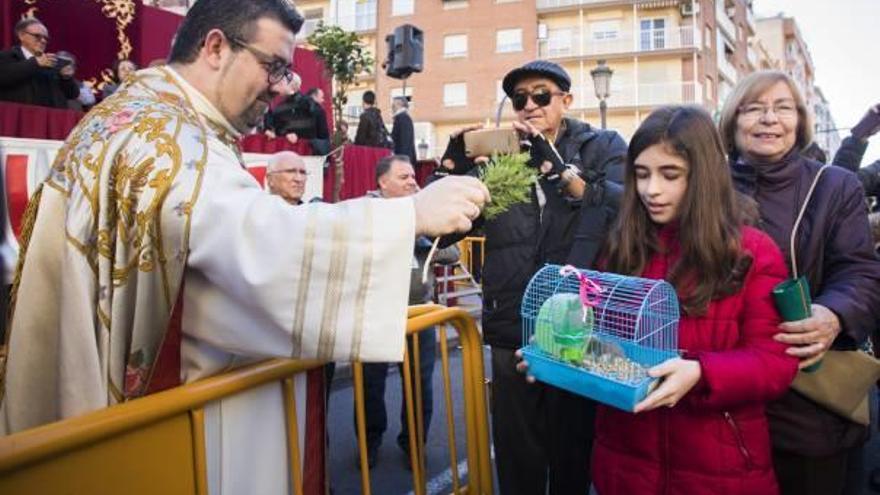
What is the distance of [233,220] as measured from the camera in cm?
123

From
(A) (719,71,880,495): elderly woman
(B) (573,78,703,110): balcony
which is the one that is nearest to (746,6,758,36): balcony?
(B) (573,78,703,110): balcony

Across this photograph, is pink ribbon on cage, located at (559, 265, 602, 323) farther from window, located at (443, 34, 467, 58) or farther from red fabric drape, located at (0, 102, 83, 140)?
window, located at (443, 34, 467, 58)

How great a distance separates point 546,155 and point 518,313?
0.66 m

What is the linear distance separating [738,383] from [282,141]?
8.08 metres

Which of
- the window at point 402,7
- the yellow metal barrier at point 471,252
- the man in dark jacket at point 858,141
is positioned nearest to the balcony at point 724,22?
the window at point 402,7

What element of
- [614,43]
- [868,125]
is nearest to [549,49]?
[614,43]

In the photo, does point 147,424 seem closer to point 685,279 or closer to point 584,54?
point 685,279

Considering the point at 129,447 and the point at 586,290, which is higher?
the point at 586,290

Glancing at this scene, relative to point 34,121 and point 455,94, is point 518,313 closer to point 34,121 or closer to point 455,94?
point 34,121

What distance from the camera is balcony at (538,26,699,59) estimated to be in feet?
112

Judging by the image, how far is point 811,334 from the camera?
183 centimetres

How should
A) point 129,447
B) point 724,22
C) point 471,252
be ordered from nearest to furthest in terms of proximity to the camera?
point 129,447, point 471,252, point 724,22

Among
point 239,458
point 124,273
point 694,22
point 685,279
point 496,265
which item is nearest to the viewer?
point 124,273

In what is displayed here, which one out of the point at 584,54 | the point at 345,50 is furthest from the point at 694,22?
the point at 345,50
